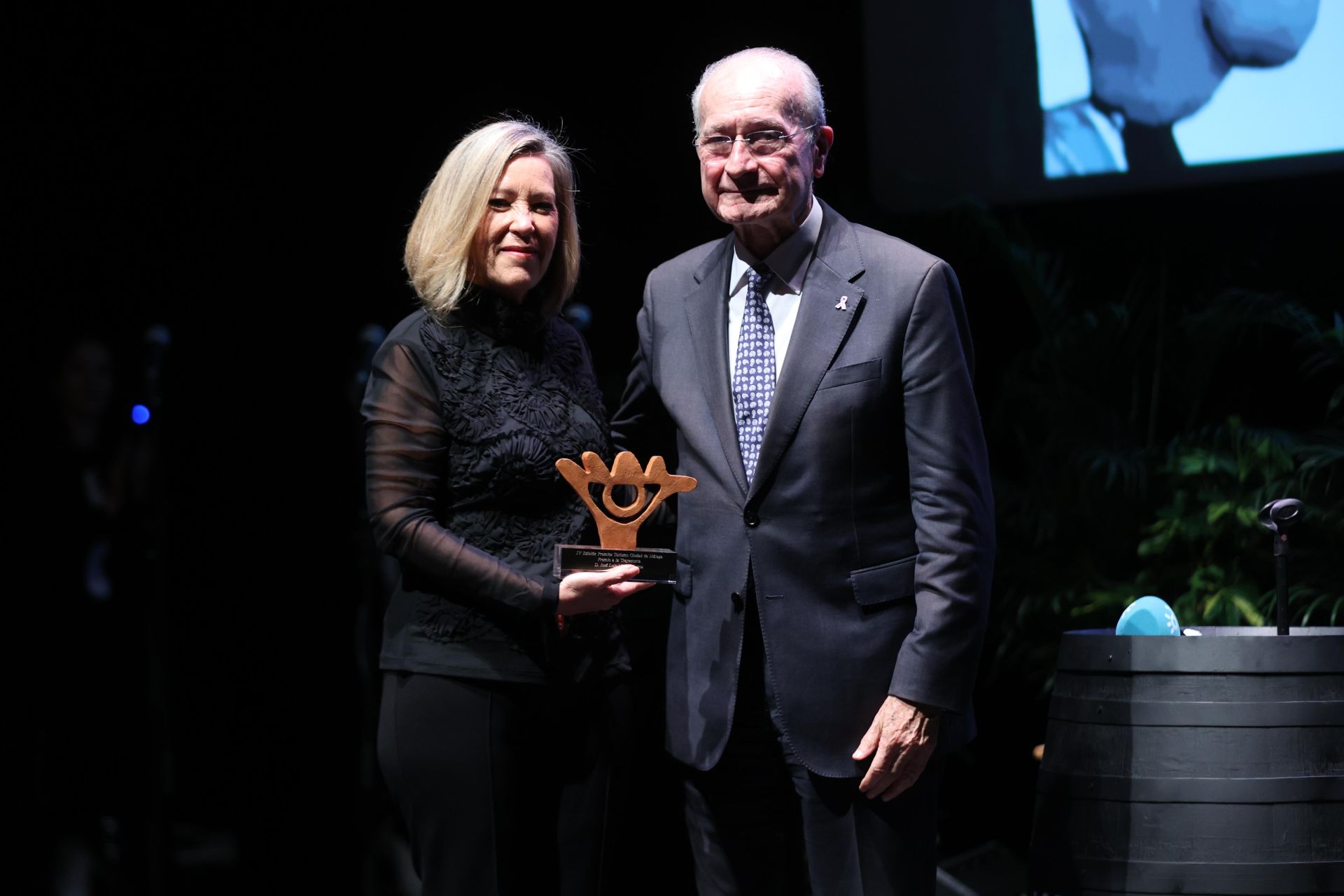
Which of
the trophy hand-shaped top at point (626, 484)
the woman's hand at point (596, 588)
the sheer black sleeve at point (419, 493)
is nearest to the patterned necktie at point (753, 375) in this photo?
the trophy hand-shaped top at point (626, 484)

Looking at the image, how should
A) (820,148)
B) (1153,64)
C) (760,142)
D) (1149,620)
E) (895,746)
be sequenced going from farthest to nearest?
(1153,64) → (1149,620) → (820,148) → (760,142) → (895,746)

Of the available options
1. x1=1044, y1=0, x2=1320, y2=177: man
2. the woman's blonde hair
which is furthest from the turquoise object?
x1=1044, y1=0, x2=1320, y2=177: man

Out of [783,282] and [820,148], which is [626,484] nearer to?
[783,282]

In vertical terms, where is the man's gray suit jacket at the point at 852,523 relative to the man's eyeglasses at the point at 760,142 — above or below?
below

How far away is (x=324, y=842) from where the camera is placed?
4180 mm

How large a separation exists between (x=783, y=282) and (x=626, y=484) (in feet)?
1.21

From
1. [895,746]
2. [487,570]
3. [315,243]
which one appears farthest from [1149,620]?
[315,243]

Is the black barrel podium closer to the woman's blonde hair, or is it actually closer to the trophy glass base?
the trophy glass base

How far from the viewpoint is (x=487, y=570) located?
1.90m

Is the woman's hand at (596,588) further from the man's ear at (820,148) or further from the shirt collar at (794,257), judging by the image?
the man's ear at (820,148)

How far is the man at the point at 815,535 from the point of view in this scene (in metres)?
1.85

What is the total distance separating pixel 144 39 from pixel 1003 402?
2782 millimetres

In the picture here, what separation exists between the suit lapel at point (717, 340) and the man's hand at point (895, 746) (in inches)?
14.0

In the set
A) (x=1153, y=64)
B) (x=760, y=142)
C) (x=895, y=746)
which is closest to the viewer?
(x=895, y=746)
